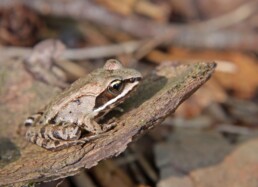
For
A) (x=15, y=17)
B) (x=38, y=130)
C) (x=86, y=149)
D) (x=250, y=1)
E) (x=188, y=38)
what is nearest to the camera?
(x=86, y=149)

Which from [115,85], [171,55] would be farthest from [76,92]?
[171,55]

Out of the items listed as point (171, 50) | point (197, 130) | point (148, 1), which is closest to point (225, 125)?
point (197, 130)

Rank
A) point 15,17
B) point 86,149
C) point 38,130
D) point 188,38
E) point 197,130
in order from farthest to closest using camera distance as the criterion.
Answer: point 188,38 < point 15,17 < point 197,130 < point 38,130 < point 86,149

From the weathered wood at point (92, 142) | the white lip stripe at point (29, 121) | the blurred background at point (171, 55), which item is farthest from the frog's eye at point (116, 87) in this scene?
the blurred background at point (171, 55)

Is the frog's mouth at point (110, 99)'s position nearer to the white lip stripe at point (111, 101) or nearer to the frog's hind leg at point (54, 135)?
the white lip stripe at point (111, 101)

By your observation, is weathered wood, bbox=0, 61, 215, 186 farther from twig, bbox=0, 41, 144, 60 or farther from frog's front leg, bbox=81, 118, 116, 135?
twig, bbox=0, 41, 144, 60

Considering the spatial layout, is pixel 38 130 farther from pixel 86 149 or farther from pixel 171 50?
pixel 171 50
